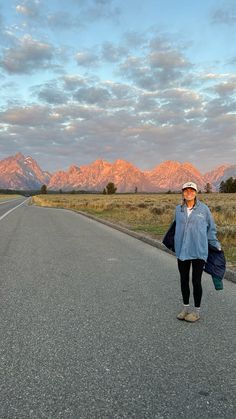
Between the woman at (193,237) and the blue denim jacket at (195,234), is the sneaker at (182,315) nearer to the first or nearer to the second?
the woman at (193,237)

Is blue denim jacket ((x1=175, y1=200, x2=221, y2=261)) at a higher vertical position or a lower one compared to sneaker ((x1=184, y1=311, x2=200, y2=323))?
higher

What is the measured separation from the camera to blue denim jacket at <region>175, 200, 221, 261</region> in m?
5.23

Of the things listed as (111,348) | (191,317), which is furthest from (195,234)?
(111,348)

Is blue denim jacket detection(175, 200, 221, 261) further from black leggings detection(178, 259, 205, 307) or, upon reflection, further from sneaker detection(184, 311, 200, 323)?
sneaker detection(184, 311, 200, 323)

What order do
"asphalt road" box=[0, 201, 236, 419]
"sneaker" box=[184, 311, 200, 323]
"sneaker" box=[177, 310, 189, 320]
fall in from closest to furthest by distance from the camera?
"asphalt road" box=[0, 201, 236, 419]
"sneaker" box=[184, 311, 200, 323]
"sneaker" box=[177, 310, 189, 320]

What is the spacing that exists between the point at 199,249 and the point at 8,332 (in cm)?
254

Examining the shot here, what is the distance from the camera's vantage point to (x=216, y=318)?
5402 millimetres

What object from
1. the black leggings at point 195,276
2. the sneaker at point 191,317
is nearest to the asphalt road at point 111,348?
the sneaker at point 191,317

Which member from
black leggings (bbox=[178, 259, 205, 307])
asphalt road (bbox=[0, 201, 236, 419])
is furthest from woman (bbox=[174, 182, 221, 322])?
asphalt road (bbox=[0, 201, 236, 419])

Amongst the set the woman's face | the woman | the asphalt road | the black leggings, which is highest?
the woman's face

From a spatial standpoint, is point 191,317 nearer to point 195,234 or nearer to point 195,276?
point 195,276

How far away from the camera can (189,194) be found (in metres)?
5.29

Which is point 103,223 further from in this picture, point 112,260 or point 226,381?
point 226,381

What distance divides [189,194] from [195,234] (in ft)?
1.71
